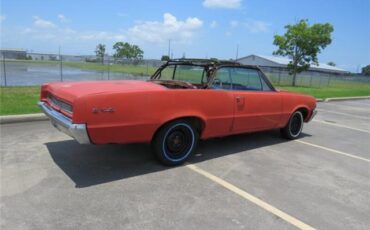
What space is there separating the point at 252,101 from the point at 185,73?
4.17ft

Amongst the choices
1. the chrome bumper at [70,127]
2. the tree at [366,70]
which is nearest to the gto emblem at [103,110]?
the chrome bumper at [70,127]

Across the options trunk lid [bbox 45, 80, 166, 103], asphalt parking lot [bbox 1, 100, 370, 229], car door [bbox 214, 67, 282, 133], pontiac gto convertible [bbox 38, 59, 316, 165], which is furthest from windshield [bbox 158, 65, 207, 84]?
asphalt parking lot [bbox 1, 100, 370, 229]

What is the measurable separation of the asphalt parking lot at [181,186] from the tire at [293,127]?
506 millimetres

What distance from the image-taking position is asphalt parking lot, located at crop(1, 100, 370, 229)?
134 inches

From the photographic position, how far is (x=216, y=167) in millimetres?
5039

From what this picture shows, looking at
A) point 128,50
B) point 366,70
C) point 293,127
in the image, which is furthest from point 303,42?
point 366,70

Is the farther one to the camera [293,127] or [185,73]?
[293,127]

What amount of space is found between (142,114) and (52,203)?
4.80 feet

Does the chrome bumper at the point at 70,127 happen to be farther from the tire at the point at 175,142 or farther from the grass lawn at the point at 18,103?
the grass lawn at the point at 18,103

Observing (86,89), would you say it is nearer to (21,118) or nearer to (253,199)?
(253,199)

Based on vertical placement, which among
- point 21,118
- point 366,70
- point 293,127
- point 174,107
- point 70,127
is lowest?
point 21,118

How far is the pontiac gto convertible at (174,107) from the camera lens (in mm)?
4035

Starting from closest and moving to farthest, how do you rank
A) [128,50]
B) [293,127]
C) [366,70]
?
1. [293,127]
2. [128,50]
3. [366,70]

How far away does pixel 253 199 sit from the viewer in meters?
3.99
